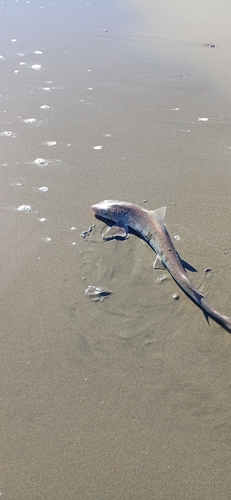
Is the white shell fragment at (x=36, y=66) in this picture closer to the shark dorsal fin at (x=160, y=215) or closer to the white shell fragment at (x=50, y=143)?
the white shell fragment at (x=50, y=143)

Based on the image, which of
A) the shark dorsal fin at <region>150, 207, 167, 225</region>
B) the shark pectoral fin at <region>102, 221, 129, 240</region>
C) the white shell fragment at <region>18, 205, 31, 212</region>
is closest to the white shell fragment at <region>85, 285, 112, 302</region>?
the shark pectoral fin at <region>102, 221, 129, 240</region>

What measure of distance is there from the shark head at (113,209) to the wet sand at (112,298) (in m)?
0.14

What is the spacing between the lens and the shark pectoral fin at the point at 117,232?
15.8 feet

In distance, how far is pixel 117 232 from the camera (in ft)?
16.0

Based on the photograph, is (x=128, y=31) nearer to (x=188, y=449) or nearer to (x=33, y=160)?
(x=33, y=160)

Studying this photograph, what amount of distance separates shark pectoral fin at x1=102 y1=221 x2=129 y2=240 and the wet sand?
0.29 feet

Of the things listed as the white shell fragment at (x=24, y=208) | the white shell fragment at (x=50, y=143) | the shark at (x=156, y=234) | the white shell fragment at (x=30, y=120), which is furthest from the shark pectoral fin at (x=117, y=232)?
the white shell fragment at (x=30, y=120)

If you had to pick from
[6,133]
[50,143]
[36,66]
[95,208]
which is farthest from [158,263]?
[36,66]

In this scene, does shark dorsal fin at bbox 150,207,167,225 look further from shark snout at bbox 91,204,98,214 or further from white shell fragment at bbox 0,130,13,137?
white shell fragment at bbox 0,130,13,137

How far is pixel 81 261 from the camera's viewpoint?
454 cm

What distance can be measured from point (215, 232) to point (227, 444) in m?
2.40

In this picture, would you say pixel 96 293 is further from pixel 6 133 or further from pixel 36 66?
pixel 36 66

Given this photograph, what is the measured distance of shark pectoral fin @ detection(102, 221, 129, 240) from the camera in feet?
15.8

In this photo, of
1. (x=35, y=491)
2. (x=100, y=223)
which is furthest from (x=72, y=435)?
(x=100, y=223)
